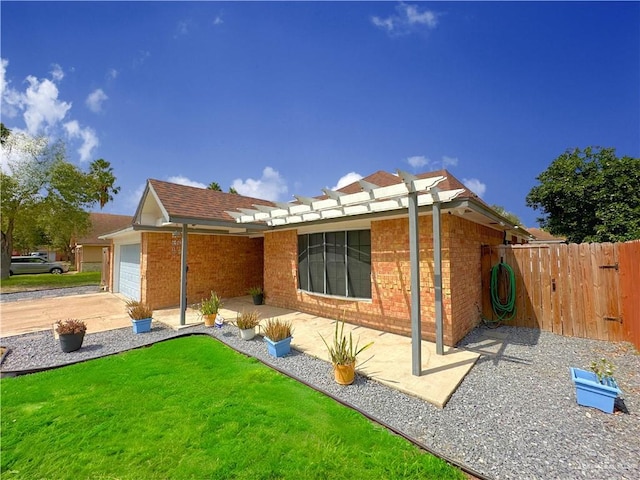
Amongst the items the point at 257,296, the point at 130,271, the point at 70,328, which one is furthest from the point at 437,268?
the point at 130,271

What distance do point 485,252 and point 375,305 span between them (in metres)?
3.68

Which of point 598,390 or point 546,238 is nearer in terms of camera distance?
point 598,390

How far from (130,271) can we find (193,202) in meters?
5.25

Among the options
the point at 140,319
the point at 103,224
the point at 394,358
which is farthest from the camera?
the point at 103,224

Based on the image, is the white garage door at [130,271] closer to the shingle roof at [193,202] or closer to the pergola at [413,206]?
the shingle roof at [193,202]

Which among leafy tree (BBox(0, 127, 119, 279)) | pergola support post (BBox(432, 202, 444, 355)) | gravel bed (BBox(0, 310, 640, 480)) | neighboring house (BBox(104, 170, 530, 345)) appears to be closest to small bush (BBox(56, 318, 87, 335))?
gravel bed (BBox(0, 310, 640, 480))

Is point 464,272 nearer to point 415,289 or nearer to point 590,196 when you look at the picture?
point 415,289

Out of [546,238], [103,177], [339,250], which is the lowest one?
[339,250]

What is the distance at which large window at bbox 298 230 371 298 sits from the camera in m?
7.04

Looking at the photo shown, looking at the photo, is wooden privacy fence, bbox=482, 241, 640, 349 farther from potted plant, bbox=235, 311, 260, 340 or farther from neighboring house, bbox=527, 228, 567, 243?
neighboring house, bbox=527, 228, 567, 243

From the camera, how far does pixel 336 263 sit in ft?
24.9

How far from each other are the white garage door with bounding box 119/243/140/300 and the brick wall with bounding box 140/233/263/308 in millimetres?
1602

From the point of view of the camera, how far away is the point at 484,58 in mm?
9320

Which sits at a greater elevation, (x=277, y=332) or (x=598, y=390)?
(x=277, y=332)
